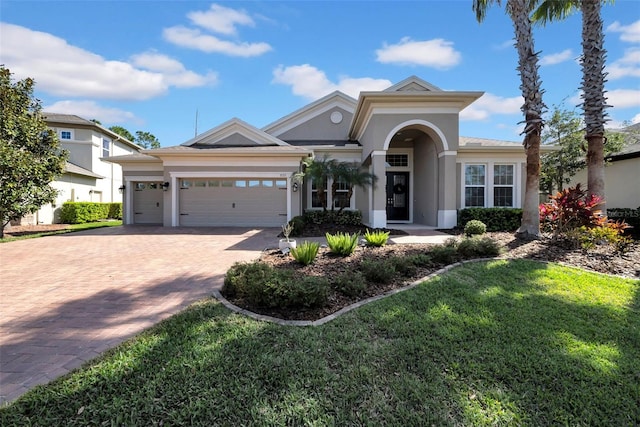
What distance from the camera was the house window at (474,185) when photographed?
1382cm

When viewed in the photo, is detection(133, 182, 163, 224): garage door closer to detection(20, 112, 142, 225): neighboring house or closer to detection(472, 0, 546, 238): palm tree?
detection(20, 112, 142, 225): neighboring house

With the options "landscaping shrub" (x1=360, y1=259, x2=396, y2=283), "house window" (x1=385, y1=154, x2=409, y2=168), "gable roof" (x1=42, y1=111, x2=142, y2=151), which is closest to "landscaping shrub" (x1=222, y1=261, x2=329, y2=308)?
"landscaping shrub" (x1=360, y1=259, x2=396, y2=283)

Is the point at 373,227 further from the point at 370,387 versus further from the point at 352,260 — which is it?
the point at 370,387

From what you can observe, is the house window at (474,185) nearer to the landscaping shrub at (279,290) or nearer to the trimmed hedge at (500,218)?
the trimmed hedge at (500,218)

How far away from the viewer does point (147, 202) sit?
1655 centimetres

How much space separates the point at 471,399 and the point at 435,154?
12356 millimetres

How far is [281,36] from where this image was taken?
11188 millimetres

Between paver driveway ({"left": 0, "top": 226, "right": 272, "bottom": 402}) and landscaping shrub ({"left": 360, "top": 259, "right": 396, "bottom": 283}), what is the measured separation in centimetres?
261

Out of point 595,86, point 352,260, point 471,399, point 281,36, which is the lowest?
point 471,399

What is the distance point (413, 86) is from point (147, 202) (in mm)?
14909

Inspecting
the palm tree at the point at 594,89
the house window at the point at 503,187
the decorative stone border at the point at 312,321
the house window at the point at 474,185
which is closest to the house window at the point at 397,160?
the house window at the point at 474,185

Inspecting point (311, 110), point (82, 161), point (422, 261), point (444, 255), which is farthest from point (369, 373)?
point (82, 161)

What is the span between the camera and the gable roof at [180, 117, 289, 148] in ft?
51.5

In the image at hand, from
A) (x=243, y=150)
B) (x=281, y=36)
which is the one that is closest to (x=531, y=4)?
(x=281, y=36)
